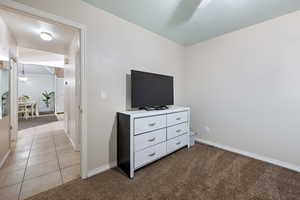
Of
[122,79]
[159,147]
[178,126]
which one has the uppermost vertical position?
[122,79]

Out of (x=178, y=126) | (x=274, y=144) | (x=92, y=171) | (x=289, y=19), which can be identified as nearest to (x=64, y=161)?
(x=92, y=171)

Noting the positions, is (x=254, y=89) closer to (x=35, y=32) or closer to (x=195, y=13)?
(x=195, y=13)

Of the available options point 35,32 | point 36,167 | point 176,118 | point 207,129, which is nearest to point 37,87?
point 35,32

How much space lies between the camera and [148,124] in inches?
71.5

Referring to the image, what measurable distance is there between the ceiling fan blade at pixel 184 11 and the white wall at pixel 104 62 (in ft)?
2.01

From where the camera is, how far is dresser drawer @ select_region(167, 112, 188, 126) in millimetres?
2139

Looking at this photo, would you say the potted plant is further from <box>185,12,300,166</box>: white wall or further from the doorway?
<box>185,12,300,166</box>: white wall

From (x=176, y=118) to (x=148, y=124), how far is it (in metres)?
0.69

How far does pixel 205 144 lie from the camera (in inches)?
108

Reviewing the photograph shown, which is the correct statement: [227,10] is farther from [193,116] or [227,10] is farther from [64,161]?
[64,161]

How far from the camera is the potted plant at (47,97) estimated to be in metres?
7.59

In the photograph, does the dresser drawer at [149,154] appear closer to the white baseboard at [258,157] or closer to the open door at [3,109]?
the white baseboard at [258,157]

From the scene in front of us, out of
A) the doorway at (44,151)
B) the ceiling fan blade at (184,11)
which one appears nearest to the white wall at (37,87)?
the doorway at (44,151)

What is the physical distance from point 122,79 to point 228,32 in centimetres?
229
